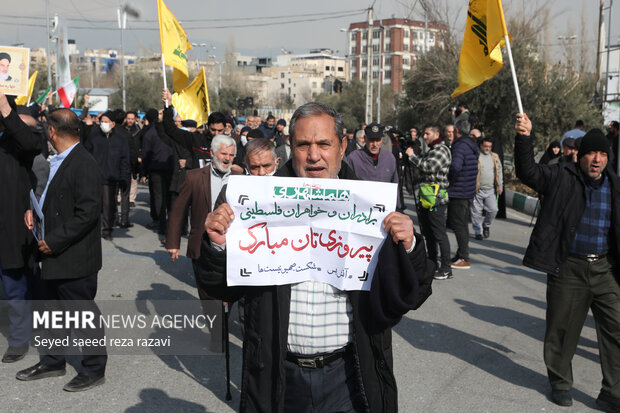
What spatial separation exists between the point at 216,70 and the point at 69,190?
147 meters

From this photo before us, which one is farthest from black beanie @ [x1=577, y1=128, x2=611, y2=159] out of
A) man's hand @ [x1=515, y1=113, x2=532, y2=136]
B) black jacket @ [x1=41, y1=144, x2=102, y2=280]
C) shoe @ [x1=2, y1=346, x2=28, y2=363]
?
shoe @ [x1=2, y1=346, x2=28, y2=363]

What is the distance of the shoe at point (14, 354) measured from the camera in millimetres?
5730

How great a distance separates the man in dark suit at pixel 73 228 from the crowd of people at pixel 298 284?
0.01 meters

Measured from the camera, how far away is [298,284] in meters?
2.80

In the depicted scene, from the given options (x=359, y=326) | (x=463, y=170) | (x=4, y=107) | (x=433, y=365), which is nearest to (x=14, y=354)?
(x=4, y=107)

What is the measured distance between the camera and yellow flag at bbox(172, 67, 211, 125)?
414 inches

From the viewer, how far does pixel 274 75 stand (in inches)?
6668

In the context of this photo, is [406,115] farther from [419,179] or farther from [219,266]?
[219,266]

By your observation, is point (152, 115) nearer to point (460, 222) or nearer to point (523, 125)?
point (460, 222)

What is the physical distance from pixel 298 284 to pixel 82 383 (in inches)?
123

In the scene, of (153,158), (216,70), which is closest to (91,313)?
(153,158)

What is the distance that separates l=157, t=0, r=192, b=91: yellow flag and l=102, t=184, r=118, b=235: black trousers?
91.4 inches

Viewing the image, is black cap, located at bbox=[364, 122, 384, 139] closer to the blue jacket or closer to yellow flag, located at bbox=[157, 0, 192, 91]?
the blue jacket

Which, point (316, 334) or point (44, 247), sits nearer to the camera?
point (316, 334)
